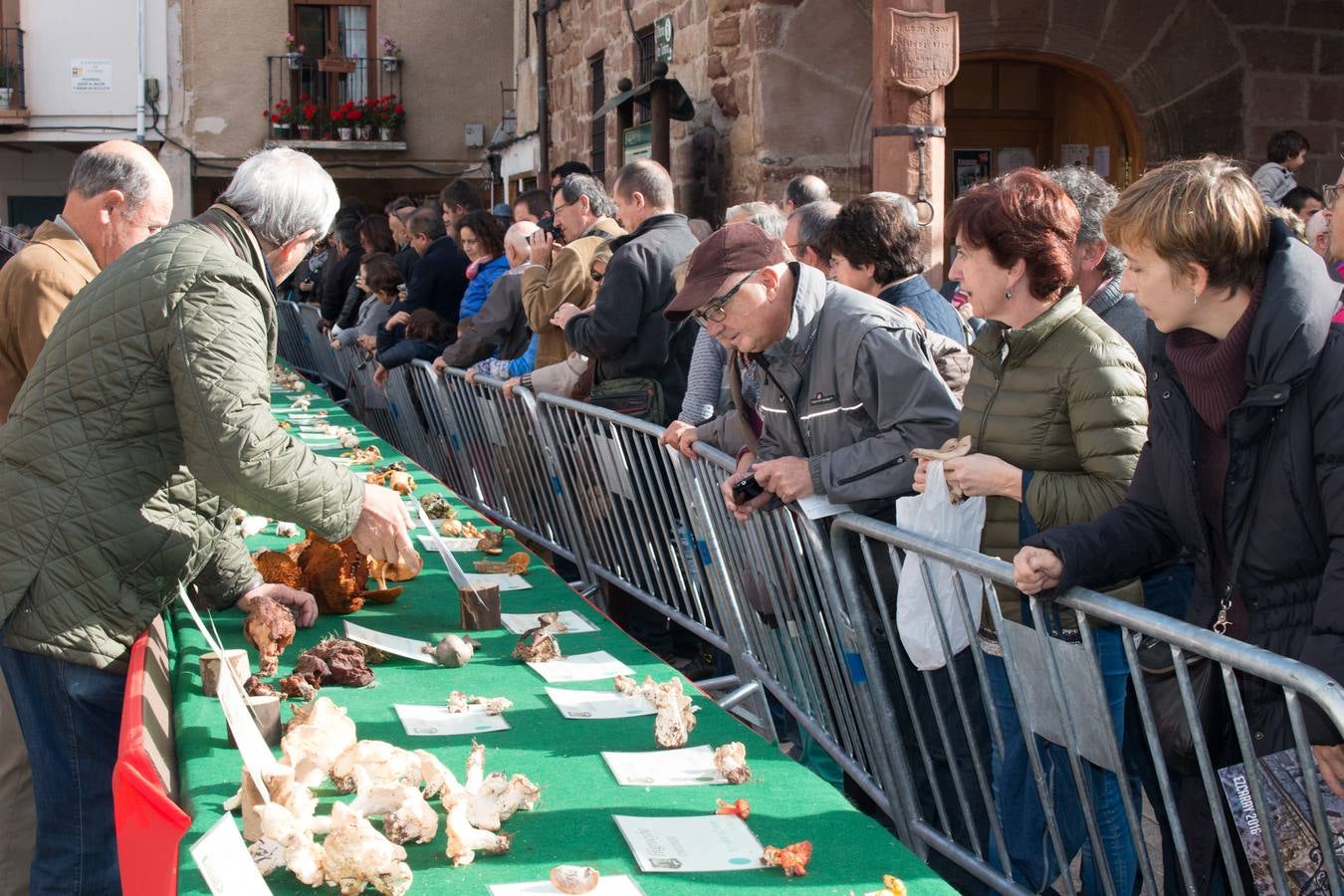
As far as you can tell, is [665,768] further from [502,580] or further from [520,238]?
[520,238]

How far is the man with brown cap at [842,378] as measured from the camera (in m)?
3.28

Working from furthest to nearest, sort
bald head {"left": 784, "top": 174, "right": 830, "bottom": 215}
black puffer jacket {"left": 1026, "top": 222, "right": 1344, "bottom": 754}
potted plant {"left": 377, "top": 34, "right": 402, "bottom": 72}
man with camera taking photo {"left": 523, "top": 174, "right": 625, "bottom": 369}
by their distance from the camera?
1. potted plant {"left": 377, "top": 34, "right": 402, "bottom": 72}
2. man with camera taking photo {"left": 523, "top": 174, "right": 625, "bottom": 369}
3. bald head {"left": 784, "top": 174, "right": 830, "bottom": 215}
4. black puffer jacket {"left": 1026, "top": 222, "right": 1344, "bottom": 754}

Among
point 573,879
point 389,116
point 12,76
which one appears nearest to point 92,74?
point 12,76

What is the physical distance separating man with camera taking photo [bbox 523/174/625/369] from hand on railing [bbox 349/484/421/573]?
3193 millimetres

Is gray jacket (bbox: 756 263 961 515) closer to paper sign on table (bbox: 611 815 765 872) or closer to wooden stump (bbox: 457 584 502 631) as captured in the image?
wooden stump (bbox: 457 584 502 631)

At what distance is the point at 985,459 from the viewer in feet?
9.64

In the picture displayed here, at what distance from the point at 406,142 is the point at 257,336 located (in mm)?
21995

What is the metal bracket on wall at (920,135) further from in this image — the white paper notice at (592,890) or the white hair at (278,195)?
the white paper notice at (592,890)

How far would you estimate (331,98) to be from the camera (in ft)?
76.9

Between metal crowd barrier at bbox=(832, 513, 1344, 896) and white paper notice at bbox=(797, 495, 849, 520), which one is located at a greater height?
white paper notice at bbox=(797, 495, 849, 520)

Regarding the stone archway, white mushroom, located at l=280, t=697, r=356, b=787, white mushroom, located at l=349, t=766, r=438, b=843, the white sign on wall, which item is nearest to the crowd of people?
white mushroom, located at l=280, t=697, r=356, b=787

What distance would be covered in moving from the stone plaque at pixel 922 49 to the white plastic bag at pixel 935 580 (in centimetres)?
404

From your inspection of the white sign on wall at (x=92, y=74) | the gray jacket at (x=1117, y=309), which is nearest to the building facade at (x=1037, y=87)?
the gray jacket at (x=1117, y=309)

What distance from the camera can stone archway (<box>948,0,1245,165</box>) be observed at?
863cm
